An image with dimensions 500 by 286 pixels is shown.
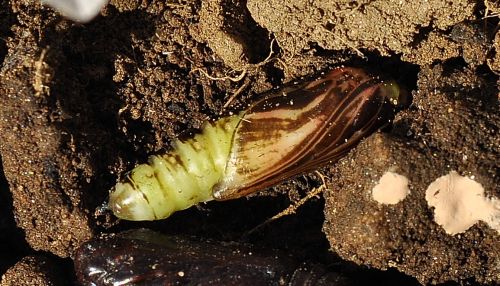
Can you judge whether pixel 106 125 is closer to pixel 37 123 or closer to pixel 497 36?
pixel 37 123

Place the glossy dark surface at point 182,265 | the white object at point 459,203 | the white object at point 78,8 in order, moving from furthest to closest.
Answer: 1. the white object at point 78,8
2. the glossy dark surface at point 182,265
3. the white object at point 459,203

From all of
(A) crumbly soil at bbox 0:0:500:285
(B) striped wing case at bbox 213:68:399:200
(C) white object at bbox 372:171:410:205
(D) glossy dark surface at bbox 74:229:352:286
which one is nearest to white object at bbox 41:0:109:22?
(A) crumbly soil at bbox 0:0:500:285

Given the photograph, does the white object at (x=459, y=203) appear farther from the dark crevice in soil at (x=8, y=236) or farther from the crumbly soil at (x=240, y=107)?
the dark crevice in soil at (x=8, y=236)

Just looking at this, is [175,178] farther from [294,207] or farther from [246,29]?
[246,29]

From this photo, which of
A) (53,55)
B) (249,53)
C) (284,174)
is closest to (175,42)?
(249,53)

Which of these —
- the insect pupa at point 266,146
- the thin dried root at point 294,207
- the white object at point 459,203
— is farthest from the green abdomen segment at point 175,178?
the white object at point 459,203

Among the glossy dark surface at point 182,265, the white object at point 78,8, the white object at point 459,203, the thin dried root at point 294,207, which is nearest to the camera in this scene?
the white object at point 459,203

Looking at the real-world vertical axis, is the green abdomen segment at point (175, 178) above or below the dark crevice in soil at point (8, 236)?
below

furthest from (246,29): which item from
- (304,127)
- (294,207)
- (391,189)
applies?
(391,189)
